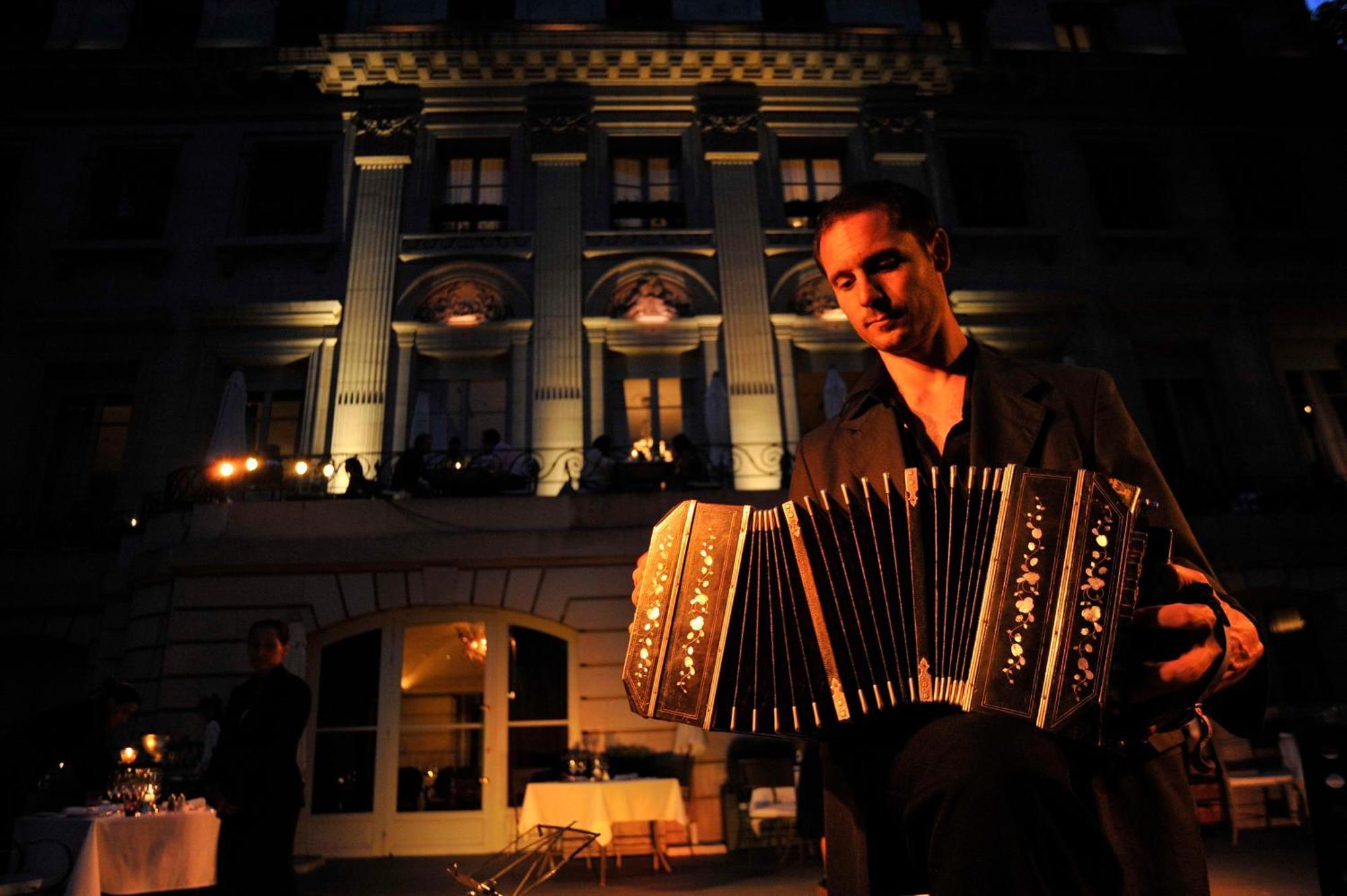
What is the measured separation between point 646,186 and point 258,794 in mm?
12624

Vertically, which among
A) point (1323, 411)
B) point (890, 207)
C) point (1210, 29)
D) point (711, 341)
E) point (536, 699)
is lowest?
point (536, 699)

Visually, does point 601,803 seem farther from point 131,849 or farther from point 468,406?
point 468,406

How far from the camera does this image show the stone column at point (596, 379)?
1272 cm

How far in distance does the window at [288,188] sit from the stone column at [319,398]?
8.27ft

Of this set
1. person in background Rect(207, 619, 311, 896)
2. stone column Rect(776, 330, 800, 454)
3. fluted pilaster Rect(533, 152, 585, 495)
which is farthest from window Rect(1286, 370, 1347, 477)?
person in background Rect(207, 619, 311, 896)

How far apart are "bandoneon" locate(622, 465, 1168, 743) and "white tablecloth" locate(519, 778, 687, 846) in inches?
265

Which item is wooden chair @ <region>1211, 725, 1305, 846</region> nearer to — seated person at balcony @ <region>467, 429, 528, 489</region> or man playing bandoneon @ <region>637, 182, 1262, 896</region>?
man playing bandoneon @ <region>637, 182, 1262, 896</region>

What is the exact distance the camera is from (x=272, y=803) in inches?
187

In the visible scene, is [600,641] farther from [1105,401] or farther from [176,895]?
[1105,401]

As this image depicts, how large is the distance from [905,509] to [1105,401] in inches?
21.7

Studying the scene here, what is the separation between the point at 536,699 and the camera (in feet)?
34.4

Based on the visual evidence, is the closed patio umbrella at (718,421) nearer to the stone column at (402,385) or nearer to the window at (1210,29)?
the stone column at (402,385)

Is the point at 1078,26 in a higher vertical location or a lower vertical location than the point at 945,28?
higher

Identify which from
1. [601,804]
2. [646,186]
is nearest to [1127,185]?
[646,186]
